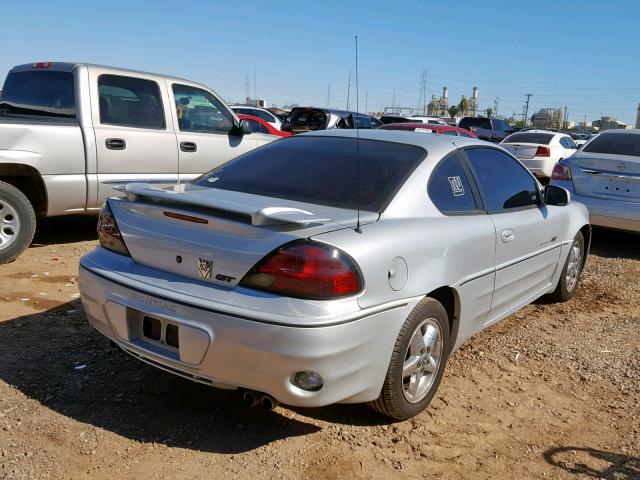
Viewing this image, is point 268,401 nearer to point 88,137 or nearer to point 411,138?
point 411,138

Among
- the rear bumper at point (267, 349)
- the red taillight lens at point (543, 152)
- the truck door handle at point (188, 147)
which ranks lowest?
the red taillight lens at point (543, 152)

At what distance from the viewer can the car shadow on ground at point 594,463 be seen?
2.96 meters

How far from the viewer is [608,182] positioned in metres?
7.58

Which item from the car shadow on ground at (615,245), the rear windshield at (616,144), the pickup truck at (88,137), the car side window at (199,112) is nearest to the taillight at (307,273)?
the pickup truck at (88,137)

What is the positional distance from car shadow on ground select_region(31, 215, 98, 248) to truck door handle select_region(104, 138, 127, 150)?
1.27m

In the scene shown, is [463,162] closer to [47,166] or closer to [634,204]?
[47,166]

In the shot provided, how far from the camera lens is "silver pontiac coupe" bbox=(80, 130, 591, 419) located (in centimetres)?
274

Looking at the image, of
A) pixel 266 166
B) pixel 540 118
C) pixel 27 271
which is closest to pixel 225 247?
pixel 266 166

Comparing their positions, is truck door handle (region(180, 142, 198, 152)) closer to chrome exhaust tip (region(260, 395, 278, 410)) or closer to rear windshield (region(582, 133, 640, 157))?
chrome exhaust tip (region(260, 395, 278, 410))

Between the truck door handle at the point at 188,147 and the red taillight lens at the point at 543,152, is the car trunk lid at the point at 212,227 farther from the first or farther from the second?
the red taillight lens at the point at 543,152

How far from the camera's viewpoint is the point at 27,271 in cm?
567

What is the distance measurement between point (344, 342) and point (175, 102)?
5.04 m

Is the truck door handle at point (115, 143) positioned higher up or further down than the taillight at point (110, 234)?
higher up

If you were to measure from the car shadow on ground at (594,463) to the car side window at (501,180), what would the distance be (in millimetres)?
1526
